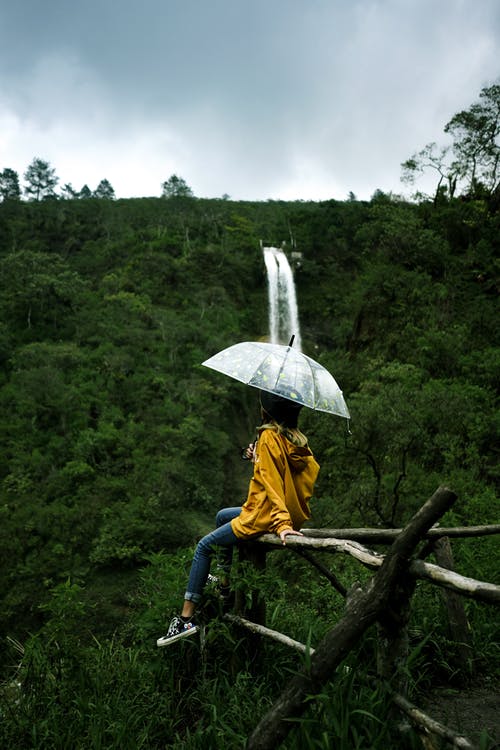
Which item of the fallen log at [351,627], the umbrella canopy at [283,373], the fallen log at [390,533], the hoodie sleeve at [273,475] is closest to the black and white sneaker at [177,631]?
the hoodie sleeve at [273,475]

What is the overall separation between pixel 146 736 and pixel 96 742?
0.25m

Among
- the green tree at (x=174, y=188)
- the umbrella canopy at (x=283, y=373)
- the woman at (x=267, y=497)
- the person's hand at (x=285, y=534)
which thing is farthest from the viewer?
the green tree at (x=174, y=188)

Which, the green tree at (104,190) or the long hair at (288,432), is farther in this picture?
the green tree at (104,190)

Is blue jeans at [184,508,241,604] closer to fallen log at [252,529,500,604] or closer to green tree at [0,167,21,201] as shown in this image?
fallen log at [252,529,500,604]

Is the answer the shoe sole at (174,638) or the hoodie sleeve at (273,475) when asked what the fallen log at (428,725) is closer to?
the hoodie sleeve at (273,475)

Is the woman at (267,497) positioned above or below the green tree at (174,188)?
below

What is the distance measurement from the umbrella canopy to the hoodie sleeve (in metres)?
0.31

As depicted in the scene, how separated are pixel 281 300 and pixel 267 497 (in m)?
29.0

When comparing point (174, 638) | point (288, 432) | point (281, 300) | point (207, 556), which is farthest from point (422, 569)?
point (281, 300)

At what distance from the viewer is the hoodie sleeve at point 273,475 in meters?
2.67

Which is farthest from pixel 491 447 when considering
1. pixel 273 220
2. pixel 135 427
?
pixel 273 220

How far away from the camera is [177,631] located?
9.32 ft

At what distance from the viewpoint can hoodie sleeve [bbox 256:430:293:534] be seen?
2668 mm

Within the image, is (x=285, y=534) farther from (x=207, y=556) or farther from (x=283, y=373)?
(x=283, y=373)
